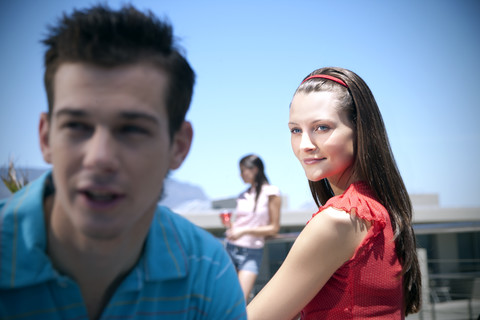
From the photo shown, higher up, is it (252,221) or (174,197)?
(174,197)

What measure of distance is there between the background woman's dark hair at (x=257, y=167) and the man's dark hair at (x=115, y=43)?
3789 millimetres

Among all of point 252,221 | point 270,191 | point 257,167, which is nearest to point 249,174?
point 257,167

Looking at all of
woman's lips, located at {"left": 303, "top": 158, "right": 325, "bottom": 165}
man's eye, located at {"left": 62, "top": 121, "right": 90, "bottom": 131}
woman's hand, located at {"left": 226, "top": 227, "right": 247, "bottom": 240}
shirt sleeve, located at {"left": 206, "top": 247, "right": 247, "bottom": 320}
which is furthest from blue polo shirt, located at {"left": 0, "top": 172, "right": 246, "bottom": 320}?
woman's hand, located at {"left": 226, "top": 227, "right": 247, "bottom": 240}

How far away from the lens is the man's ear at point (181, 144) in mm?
1145

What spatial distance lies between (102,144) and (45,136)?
0.19 metres

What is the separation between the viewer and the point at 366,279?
60.4 inches

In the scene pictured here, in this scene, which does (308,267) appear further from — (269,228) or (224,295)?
(269,228)

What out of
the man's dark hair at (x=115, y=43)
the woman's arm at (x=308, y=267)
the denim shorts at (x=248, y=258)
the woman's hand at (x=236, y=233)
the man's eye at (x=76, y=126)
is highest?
the man's dark hair at (x=115, y=43)

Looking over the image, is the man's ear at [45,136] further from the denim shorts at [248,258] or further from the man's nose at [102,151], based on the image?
the denim shorts at [248,258]

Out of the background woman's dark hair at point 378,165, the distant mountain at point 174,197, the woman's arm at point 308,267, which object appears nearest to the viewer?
the distant mountain at point 174,197

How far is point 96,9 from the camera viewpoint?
3.42 feet

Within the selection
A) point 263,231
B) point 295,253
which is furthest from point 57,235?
point 263,231

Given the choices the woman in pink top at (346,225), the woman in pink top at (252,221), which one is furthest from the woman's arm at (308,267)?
the woman in pink top at (252,221)

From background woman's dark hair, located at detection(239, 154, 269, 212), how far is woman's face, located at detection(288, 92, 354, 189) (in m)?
3.15
